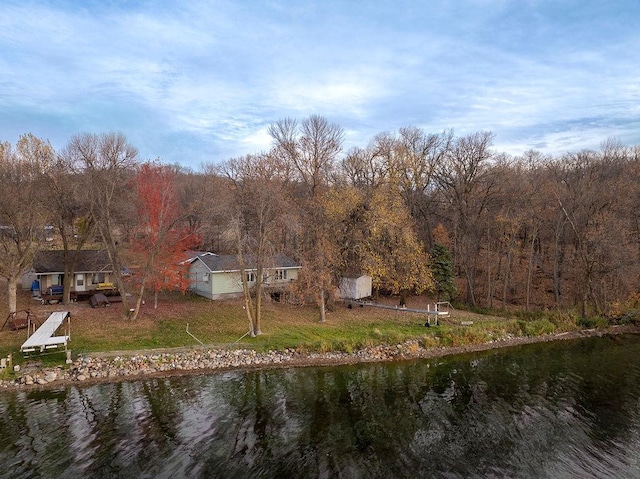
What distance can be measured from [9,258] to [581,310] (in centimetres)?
4122

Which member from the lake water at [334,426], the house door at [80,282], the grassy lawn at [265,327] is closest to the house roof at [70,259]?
the house door at [80,282]

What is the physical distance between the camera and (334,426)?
15.0 m

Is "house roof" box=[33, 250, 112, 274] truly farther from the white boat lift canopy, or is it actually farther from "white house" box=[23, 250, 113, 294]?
the white boat lift canopy

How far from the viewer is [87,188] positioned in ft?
79.3

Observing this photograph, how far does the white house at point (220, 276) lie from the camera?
31.9m

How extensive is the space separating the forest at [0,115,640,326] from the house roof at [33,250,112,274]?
0.99 meters

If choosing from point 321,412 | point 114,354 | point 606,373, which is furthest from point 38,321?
point 606,373

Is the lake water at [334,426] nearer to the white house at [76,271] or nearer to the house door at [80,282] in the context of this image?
the white house at [76,271]

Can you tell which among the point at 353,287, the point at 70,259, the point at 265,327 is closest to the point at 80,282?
the point at 70,259

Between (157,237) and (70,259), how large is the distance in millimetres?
10264

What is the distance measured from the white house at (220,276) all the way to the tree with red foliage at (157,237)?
288 cm

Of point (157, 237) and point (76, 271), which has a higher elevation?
point (157, 237)

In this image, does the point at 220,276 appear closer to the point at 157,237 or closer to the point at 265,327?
the point at 157,237

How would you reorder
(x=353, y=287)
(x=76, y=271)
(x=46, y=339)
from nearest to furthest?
1. (x=46, y=339)
2. (x=76, y=271)
3. (x=353, y=287)
